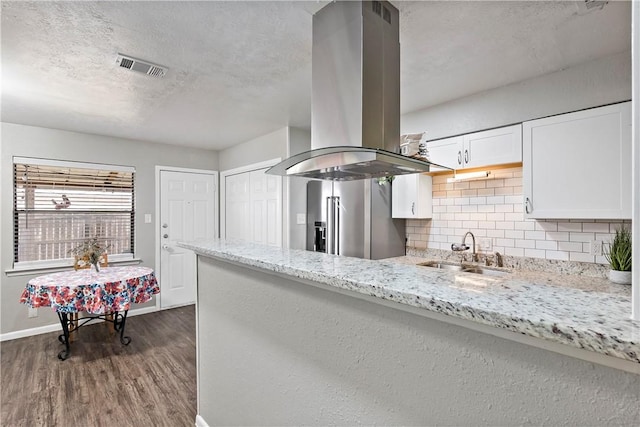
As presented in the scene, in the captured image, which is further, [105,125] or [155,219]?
[155,219]

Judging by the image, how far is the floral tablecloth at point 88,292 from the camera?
286 cm

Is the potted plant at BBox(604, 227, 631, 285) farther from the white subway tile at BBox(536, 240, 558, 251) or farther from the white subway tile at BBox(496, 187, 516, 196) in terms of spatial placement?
the white subway tile at BBox(496, 187, 516, 196)

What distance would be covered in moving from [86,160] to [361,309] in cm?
445

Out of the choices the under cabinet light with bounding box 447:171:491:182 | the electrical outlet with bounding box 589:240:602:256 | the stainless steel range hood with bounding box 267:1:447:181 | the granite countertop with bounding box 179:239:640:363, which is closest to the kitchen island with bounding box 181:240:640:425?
the granite countertop with bounding box 179:239:640:363

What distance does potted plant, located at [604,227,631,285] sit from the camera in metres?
2.02

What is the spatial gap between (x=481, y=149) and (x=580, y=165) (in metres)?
0.69

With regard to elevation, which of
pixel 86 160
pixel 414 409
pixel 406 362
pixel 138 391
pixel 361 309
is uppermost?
pixel 86 160

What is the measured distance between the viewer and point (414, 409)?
86 cm

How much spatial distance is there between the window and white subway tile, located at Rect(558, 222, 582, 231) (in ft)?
15.7

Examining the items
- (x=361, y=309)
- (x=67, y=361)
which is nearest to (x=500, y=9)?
(x=361, y=309)

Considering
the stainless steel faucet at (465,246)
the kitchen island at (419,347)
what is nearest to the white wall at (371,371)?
the kitchen island at (419,347)

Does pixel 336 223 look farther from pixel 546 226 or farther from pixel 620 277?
pixel 620 277

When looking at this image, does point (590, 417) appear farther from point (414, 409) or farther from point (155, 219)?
point (155, 219)

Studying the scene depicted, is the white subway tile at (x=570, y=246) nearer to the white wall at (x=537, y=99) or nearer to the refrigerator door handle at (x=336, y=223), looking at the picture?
the white wall at (x=537, y=99)
